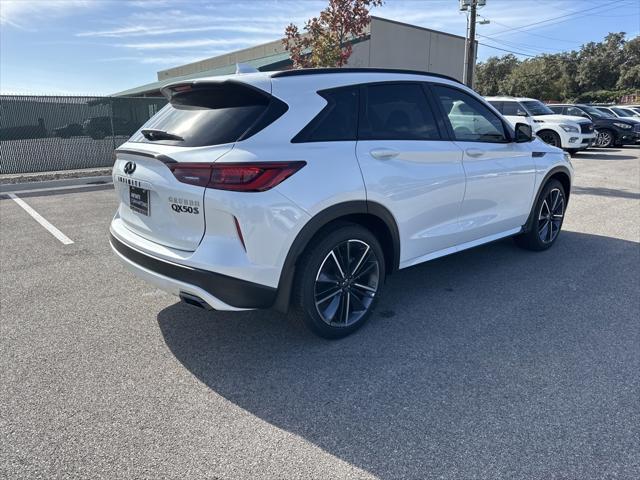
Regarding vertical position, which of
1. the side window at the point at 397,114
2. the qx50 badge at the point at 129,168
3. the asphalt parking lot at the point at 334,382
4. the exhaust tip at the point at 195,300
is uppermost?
the side window at the point at 397,114

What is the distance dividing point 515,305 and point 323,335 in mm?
1794

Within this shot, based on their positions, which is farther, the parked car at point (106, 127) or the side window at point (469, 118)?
the parked car at point (106, 127)

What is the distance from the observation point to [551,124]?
1625 centimetres

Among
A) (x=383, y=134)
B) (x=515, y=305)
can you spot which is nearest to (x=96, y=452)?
(x=383, y=134)

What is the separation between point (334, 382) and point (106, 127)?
535 inches

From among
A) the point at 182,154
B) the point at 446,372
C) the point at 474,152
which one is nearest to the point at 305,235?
the point at 182,154

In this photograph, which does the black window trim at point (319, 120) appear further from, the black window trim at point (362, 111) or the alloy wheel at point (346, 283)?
the alloy wheel at point (346, 283)

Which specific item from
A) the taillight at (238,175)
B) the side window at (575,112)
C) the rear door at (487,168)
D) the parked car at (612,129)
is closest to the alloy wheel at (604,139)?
the parked car at (612,129)

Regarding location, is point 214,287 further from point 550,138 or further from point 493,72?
point 493,72

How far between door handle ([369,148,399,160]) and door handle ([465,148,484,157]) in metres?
0.97

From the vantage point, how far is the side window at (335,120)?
3.11 metres

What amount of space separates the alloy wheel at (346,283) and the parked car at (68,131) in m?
12.6

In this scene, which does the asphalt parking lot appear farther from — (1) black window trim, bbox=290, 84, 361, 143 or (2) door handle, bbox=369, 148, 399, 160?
(1) black window trim, bbox=290, 84, 361, 143

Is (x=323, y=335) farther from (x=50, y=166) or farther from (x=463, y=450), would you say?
(x=50, y=166)
